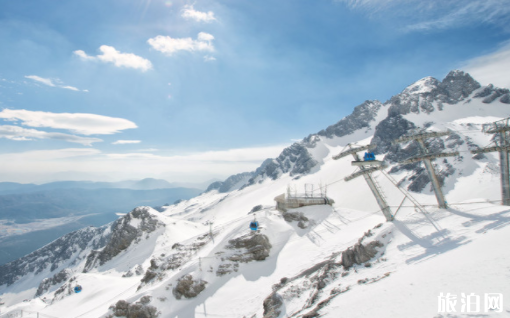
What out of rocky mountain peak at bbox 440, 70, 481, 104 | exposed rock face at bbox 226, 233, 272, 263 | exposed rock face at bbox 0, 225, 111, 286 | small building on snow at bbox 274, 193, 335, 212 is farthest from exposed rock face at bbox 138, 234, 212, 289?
rocky mountain peak at bbox 440, 70, 481, 104

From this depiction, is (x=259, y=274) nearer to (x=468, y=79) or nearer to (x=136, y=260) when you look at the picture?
(x=136, y=260)

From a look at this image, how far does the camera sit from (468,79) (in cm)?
14788

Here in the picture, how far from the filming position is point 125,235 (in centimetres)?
7869

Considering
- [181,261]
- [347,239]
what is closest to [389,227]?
[347,239]

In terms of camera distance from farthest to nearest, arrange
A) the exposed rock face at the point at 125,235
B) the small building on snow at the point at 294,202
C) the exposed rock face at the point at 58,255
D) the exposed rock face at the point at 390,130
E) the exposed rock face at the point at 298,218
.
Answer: the exposed rock face at the point at 58,255 → the exposed rock face at the point at 390,130 → the exposed rock face at the point at 125,235 → the small building on snow at the point at 294,202 → the exposed rock face at the point at 298,218

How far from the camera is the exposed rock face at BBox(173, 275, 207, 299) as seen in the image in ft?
78.2

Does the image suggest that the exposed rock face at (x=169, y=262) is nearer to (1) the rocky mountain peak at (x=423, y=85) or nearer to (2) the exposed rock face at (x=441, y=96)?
(2) the exposed rock face at (x=441, y=96)

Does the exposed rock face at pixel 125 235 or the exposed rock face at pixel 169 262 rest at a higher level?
the exposed rock face at pixel 169 262

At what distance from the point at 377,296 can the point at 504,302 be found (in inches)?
173

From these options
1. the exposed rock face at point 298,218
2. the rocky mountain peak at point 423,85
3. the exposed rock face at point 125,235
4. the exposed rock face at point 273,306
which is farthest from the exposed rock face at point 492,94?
the exposed rock face at point 125,235

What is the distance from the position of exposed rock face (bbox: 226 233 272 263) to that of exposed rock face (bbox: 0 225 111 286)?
14005 centimetres

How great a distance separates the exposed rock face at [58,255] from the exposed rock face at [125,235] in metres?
64.2

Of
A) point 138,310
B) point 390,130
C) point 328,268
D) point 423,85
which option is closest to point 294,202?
point 328,268

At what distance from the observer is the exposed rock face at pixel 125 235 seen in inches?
3059
